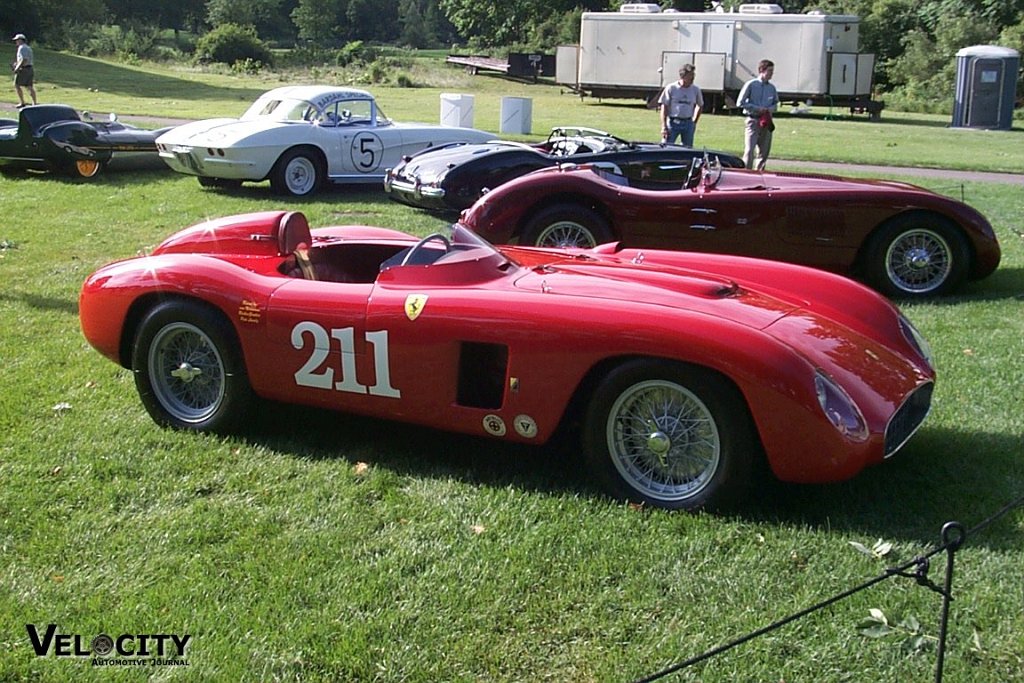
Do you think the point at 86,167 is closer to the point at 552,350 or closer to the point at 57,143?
the point at 57,143

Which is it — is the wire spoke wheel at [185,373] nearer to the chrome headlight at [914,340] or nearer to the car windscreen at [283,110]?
the chrome headlight at [914,340]

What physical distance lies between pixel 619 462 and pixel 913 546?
1159 millimetres

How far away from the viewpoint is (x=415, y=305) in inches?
186

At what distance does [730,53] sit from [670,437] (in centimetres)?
3113

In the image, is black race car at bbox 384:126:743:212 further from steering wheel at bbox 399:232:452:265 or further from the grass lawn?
steering wheel at bbox 399:232:452:265

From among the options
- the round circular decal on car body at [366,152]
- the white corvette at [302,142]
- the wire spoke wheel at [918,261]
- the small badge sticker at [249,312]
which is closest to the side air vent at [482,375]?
the small badge sticker at [249,312]

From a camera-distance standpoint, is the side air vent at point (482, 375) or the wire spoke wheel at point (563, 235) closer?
the side air vent at point (482, 375)

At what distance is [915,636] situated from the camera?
3396 millimetres

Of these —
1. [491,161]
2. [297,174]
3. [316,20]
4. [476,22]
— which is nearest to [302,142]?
[297,174]

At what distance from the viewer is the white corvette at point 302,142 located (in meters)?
13.4

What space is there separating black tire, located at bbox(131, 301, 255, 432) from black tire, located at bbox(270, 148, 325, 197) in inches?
339

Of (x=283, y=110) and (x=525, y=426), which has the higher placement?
(x=283, y=110)

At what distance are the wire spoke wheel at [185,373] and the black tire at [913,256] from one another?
18.1 feet

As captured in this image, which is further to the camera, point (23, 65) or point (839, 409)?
point (23, 65)
